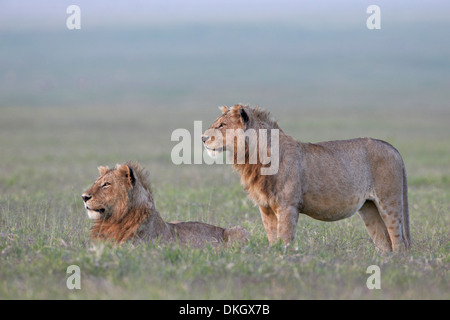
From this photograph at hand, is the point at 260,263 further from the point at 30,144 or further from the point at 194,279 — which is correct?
the point at 30,144

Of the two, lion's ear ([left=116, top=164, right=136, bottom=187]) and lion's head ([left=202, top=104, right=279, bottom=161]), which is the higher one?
lion's head ([left=202, top=104, right=279, bottom=161])

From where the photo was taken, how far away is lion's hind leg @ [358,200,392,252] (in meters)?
10.0

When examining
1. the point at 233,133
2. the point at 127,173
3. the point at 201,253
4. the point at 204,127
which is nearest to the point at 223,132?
the point at 233,133

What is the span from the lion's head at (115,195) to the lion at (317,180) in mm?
1009

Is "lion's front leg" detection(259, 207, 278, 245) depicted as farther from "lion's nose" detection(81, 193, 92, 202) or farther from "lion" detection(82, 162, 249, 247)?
"lion's nose" detection(81, 193, 92, 202)

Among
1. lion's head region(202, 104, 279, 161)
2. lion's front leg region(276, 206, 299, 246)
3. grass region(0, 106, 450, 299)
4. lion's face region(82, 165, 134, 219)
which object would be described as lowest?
grass region(0, 106, 450, 299)

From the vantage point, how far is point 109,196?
9.03 m

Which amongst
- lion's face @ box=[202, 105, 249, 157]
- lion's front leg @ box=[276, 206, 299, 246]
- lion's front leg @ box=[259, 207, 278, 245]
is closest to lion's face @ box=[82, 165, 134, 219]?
lion's face @ box=[202, 105, 249, 157]

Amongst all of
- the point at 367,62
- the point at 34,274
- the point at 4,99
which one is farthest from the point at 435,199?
the point at 367,62

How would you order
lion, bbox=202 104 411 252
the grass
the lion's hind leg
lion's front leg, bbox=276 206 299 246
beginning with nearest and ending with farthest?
the grass → lion's front leg, bbox=276 206 299 246 → lion, bbox=202 104 411 252 → the lion's hind leg

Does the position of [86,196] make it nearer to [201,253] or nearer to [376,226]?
[201,253]

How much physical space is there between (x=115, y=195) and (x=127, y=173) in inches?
11.9

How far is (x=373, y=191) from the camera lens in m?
9.70

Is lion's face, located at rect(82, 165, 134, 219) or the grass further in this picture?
lion's face, located at rect(82, 165, 134, 219)
